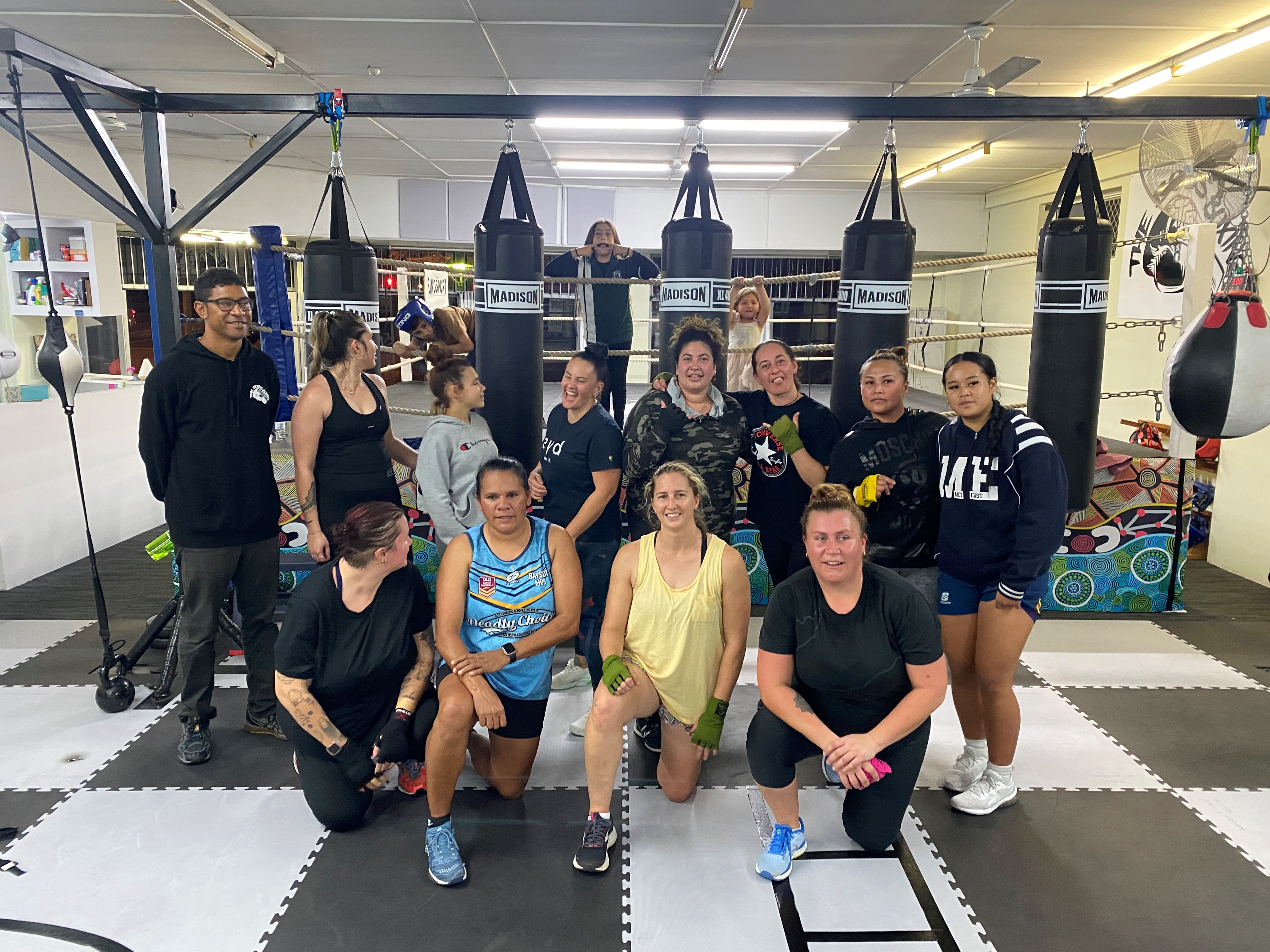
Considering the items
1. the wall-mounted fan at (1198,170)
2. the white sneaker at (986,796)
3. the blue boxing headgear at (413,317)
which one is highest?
the wall-mounted fan at (1198,170)

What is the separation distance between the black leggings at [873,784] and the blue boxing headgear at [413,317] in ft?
11.6

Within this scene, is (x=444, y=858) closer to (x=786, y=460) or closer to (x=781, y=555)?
(x=781, y=555)

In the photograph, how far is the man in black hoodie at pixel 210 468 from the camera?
2.65 m

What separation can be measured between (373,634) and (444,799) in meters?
0.48

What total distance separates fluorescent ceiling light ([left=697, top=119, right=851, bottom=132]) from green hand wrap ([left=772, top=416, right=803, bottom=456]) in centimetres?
503

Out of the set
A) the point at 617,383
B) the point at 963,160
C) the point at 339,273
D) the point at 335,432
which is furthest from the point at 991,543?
the point at 963,160

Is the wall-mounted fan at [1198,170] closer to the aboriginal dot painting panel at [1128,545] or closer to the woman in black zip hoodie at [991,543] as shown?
the aboriginal dot painting panel at [1128,545]

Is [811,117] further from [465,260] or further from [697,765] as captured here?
[465,260]

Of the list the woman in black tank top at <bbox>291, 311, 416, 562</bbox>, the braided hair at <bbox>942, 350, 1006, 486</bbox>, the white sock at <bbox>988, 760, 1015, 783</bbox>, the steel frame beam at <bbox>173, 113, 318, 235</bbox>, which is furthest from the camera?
the steel frame beam at <bbox>173, 113, 318, 235</bbox>

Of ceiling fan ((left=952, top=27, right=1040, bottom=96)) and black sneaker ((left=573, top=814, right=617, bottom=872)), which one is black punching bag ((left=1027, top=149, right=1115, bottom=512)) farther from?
ceiling fan ((left=952, top=27, right=1040, bottom=96))

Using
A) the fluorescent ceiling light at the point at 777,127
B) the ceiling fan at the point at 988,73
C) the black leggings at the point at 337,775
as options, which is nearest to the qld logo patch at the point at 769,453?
the black leggings at the point at 337,775

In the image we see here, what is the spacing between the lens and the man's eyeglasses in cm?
263

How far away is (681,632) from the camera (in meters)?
2.37

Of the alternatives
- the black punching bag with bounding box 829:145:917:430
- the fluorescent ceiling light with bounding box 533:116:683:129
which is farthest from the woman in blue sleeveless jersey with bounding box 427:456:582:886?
the fluorescent ceiling light with bounding box 533:116:683:129
